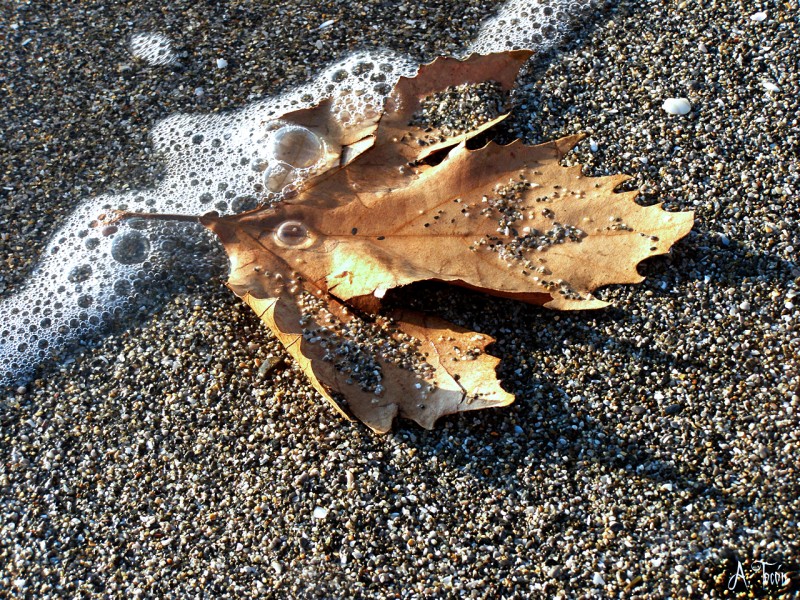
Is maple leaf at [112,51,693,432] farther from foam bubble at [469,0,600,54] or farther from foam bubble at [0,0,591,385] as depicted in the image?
foam bubble at [469,0,600,54]

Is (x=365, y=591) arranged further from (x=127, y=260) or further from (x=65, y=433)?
(x=127, y=260)

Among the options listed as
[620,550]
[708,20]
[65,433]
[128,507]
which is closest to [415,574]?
[620,550]
